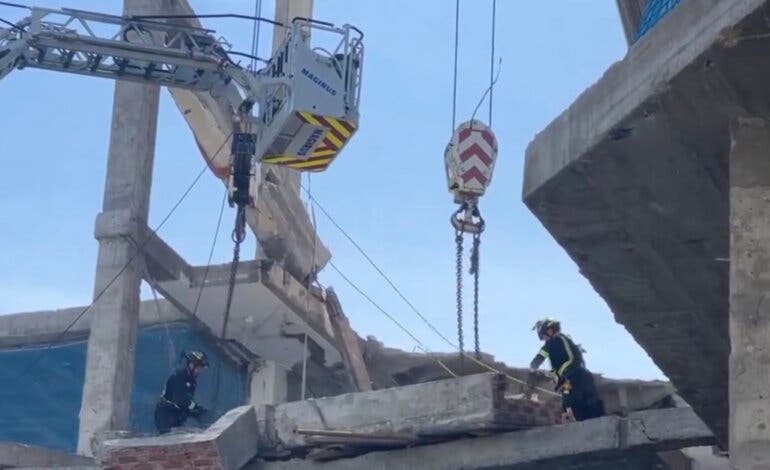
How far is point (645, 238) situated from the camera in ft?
30.1

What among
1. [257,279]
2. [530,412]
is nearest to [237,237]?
[257,279]

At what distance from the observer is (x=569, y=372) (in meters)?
13.8

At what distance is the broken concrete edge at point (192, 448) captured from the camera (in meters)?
13.0

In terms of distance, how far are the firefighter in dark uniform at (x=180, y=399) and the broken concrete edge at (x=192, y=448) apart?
12.5 feet

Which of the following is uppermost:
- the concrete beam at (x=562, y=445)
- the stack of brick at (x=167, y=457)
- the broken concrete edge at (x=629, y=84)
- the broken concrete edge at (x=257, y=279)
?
the broken concrete edge at (x=257, y=279)

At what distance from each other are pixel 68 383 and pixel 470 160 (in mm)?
9778

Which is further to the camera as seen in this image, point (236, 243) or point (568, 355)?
point (236, 243)

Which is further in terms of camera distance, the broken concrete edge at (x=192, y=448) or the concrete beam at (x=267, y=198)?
the concrete beam at (x=267, y=198)

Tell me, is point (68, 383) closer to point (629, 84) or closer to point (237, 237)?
point (237, 237)

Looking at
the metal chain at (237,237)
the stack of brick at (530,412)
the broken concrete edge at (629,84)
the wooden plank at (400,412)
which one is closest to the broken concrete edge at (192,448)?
the wooden plank at (400,412)

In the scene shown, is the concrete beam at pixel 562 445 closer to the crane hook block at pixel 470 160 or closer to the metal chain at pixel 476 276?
the metal chain at pixel 476 276

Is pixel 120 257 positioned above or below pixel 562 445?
above

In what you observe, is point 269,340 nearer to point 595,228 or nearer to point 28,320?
point 28,320

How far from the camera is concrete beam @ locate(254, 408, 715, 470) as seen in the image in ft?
41.6
